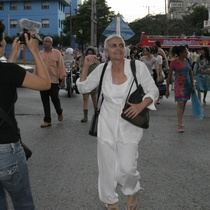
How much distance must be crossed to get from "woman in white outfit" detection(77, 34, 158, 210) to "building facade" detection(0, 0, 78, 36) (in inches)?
2668

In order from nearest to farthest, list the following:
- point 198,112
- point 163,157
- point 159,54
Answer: point 163,157 → point 198,112 → point 159,54

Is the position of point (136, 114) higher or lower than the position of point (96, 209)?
higher

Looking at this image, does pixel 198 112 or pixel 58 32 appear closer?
pixel 198 112

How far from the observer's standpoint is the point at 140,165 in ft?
18.8

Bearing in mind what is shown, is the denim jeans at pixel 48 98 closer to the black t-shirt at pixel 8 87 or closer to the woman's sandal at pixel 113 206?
the woman's sandal at pixel 113 206

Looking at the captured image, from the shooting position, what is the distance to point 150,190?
185 inches

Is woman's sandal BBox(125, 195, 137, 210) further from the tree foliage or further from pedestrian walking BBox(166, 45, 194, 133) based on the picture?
the tree foliage

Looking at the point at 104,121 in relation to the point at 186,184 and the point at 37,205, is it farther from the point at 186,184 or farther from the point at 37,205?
the point at 186,184

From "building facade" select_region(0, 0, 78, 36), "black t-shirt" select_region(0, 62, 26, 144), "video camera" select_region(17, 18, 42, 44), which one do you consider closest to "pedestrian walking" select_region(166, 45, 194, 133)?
"video camera" select_region(17, 18, 42, 44)

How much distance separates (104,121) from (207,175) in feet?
6.59

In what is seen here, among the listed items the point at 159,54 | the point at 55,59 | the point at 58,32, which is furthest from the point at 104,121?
the point at 58,32

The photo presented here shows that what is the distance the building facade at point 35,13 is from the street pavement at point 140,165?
206 ft

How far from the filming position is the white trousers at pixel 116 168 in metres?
3.91

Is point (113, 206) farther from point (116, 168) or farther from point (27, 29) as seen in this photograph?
point (27, 29)
